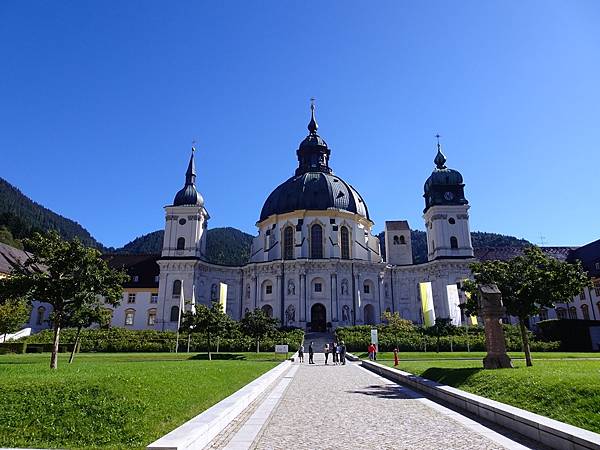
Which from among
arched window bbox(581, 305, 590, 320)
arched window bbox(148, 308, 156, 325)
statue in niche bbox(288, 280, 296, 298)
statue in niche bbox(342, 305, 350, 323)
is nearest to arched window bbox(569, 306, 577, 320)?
arched window bbox(581, 305, 590, 320)

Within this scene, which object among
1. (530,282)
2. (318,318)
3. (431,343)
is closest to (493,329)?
(530,282)

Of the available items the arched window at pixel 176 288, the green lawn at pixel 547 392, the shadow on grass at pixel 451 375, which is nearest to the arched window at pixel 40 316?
the arched window at pixel 176 288

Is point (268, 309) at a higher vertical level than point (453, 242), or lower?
lower

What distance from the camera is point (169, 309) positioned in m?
69.4

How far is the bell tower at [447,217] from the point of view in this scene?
73.4m

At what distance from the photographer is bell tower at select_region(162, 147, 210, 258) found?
73.1 meters

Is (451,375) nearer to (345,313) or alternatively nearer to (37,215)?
(345,313)

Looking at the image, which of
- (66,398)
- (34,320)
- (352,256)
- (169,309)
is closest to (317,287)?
(352,256)

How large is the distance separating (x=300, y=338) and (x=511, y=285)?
32.7 m

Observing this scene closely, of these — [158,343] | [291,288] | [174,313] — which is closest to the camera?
[158,343]

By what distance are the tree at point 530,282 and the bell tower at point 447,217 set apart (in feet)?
168

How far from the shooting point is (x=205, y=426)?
8.45 metres

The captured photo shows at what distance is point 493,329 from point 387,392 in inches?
199

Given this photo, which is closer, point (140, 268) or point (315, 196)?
point (315, 196)
